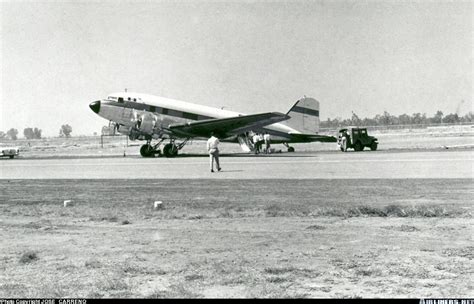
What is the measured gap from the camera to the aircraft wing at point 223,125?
32469mm

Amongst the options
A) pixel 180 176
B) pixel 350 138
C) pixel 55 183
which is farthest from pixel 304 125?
pixel 55 183

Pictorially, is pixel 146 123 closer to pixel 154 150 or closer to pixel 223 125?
pixel 154 150

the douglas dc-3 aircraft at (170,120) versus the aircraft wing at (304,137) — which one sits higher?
the douglas dc-3 aircraft at (170,120)

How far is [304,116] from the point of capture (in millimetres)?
40812

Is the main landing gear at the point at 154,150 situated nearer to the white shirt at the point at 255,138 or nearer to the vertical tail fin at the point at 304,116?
the white shirt at the point at 255,138

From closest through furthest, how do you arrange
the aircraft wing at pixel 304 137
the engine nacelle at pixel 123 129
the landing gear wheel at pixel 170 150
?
the engine nacelle at pixel 123 129 → the landing gear wheel at pixel 170 150 → the aircraft wing at pixel 304 137

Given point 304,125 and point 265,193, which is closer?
point 265,193

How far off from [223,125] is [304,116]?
998 centimetres

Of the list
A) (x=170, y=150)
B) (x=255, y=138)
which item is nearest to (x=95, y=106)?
(x=170, y=150)

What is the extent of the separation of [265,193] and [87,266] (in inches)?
290

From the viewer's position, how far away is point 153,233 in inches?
318

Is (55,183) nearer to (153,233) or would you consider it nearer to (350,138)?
(153,233)

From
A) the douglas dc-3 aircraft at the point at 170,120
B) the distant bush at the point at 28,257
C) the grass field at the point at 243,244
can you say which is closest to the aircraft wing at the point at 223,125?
the douglas dc-3 aircraft at the point at 170,120

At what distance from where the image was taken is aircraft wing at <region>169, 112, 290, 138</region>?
107 feet
